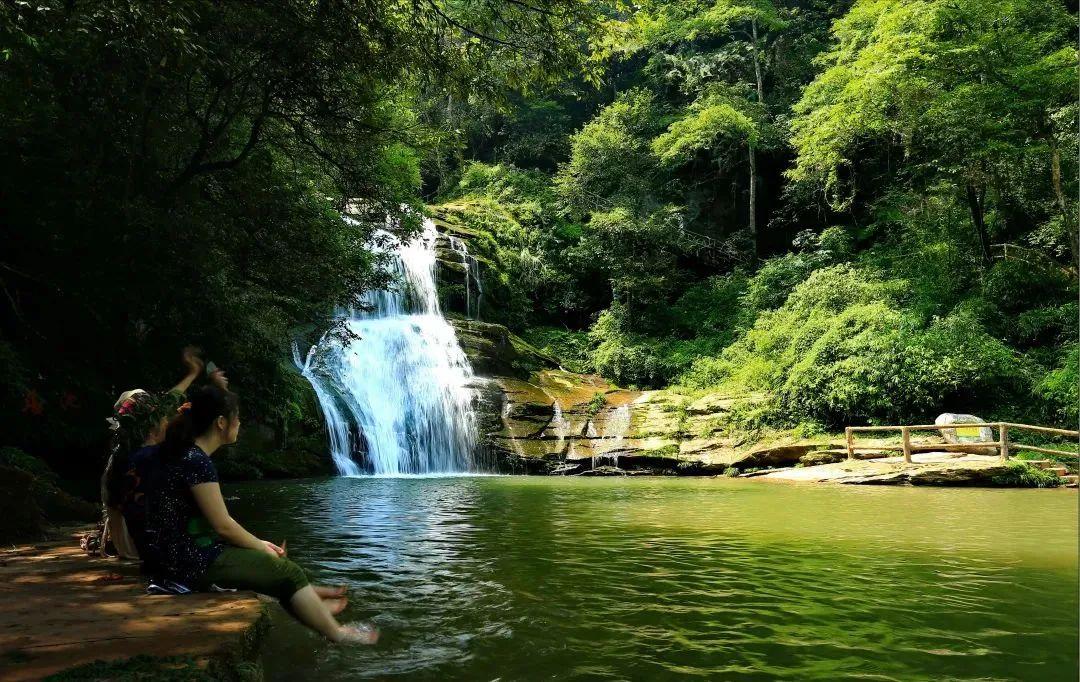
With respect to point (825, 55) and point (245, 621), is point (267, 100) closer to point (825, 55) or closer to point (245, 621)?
point (245, 621)

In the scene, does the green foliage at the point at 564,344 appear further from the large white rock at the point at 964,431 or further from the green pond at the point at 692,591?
the green pond at the point at 692,591

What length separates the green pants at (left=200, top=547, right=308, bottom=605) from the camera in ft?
10.7

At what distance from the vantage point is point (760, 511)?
9.62 meters

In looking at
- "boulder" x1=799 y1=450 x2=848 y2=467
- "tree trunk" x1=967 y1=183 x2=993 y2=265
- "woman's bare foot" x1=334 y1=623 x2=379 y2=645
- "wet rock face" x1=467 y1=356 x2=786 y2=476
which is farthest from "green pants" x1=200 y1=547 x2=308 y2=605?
"tree trunk" x1=967 y1=183 x2=993 y2=265

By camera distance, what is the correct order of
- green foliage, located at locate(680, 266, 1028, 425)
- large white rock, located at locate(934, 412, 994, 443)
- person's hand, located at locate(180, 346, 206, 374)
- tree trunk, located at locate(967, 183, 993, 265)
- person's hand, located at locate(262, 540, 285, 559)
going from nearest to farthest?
person's hand, located at locate(262, 540, 285, 559)
person's hand, located at locate(180, 346, 206, 374)
large white rock, located at locate(934, 412, 994, 443)
green foliage, located at locate(680, 266, 1028, 425)
tree trunk, located at locate(967, 183, 993, 265)

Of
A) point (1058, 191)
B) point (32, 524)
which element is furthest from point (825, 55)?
point (32, 524)

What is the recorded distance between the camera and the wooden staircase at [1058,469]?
13.0m

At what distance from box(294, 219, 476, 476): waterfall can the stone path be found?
13.4 m

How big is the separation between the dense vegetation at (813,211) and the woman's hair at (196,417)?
6282mm

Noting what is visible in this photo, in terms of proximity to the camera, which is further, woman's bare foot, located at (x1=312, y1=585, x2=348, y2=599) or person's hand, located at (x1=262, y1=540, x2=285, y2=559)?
woman's bare foot, located at (x1=312, y1=585, x2=348, y2=599)

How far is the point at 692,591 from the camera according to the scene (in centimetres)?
486

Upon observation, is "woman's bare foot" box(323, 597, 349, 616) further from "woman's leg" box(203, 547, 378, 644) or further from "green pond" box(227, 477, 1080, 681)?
"woman's leg" box(203, 547, 378, 644)

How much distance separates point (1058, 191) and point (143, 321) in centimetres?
2066

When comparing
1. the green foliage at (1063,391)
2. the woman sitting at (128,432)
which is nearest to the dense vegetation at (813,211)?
the green foliage at (1063,391)
